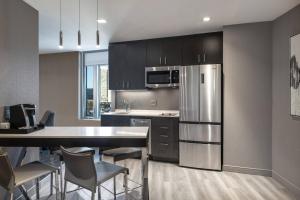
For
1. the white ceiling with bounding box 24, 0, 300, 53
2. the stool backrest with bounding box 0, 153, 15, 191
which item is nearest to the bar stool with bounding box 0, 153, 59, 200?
the stool backrest with bounding box 0, 153, 15, 191

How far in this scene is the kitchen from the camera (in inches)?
114

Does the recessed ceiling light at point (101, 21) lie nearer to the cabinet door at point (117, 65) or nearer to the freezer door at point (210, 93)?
the cabinet door at point (117, 65)

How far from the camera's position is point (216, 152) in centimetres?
391

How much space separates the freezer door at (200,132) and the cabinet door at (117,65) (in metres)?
1.85

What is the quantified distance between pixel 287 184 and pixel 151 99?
3.11 metres

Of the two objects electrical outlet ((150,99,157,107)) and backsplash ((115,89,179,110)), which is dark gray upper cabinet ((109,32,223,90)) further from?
electrical outlet ((150,99,157,107))

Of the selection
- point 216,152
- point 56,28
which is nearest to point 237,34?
point 216,152

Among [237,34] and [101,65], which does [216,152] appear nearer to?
[237,34]

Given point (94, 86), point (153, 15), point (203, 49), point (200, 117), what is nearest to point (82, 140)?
point (153, 15)

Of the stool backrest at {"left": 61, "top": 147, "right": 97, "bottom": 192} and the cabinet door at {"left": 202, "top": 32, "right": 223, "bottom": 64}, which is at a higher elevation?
the cabinet door at {"left": 202, "top": 32, "right": 223, "bottom": 64}

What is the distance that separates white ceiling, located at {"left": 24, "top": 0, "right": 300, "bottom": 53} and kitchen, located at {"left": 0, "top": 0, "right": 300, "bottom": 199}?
1.2 inches

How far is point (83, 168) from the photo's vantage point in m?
1.84

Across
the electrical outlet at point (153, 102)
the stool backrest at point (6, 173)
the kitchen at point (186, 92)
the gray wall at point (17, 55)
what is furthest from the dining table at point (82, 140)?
the electrical outlet at point (153, 102)

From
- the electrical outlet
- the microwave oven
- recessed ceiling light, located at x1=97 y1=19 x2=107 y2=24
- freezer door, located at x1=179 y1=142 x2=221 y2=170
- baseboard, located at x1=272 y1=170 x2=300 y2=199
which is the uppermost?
recessed ceiling light, located at x1=97 y1=19 x2=107 y2=24
